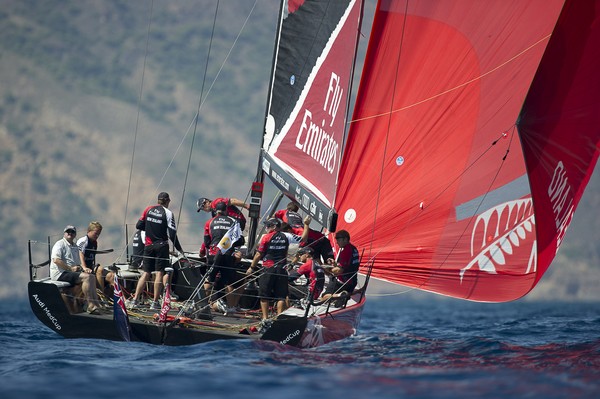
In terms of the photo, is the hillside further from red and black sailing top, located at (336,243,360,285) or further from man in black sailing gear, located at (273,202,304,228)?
red and black sailing top, located at (336,243,360,285)

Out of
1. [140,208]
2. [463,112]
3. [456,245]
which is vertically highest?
[140,208]

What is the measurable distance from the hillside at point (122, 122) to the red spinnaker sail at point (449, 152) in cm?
4904

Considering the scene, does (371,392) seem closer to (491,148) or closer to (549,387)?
(549,387)

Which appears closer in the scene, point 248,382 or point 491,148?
point 248,382

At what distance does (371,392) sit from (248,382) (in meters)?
1.14

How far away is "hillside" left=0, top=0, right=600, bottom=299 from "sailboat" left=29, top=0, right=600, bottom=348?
49145 mm

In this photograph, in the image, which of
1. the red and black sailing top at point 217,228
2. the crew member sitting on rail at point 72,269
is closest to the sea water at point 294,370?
the crew member sitting on rail at point 72,269

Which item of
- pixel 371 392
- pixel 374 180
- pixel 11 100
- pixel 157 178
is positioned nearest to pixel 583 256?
pixel 157 178

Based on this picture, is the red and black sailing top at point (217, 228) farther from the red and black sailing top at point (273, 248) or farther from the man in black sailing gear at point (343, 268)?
the man in black sailing gear at point (343, 268)

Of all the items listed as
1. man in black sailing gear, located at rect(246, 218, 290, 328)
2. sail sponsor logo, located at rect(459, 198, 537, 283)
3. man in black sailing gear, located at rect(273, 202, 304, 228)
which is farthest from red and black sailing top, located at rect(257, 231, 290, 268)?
sail sponsor logo, located at rect(459, 198, 537, 283)

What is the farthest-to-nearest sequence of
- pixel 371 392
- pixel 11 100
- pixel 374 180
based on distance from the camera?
pixel 11 100
pixel 374 180
pixel 371 392

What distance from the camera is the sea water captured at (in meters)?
8.05

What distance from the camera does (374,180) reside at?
1413 cm

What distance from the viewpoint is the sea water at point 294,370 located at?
317 inches
